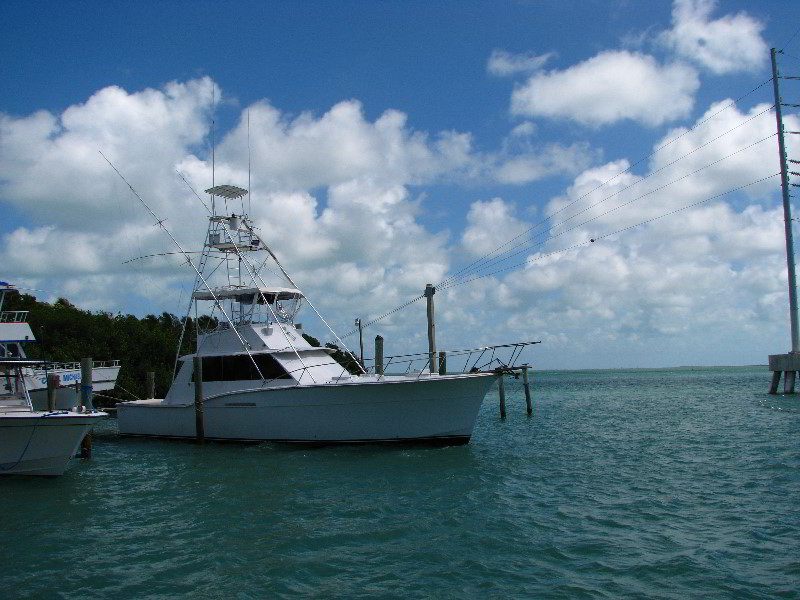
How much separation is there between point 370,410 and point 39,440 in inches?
321

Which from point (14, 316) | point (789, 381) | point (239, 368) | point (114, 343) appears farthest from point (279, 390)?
point (789, 381)

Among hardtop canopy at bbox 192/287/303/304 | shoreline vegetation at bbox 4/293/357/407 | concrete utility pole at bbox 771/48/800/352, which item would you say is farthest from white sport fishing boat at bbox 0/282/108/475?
concrete utility pole at bbox 771/48/800/352

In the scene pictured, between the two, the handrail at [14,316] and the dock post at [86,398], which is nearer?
the dock post at [86,398]

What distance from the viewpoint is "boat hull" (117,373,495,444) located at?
59.4ft

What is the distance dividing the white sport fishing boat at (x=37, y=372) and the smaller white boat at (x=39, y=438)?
1.56 m

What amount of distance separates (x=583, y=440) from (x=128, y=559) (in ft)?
52.2

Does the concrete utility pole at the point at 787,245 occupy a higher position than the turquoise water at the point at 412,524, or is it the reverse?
the concrete utility pole at the point at 787,245

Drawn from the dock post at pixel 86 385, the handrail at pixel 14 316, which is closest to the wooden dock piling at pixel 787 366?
the dock post at pixel 86 385

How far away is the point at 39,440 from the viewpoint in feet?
49.4

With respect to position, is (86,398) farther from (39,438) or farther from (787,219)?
(787,219)

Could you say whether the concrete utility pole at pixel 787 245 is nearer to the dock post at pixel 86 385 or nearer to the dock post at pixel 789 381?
the dock post at pixel 789 381

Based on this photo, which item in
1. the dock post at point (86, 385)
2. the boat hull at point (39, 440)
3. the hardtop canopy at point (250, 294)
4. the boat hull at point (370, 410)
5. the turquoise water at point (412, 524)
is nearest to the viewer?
the turquoise water at point (412, 524)

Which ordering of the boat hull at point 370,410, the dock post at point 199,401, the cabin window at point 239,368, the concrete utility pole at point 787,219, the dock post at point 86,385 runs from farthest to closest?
the concrete utility pole at point 787,219 < the dock post at point 199,401 < the cabin window at point 239,368 < the dock post at point 86,385 < the boat hull at point 370,410

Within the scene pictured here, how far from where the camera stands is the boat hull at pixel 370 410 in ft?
59.4
